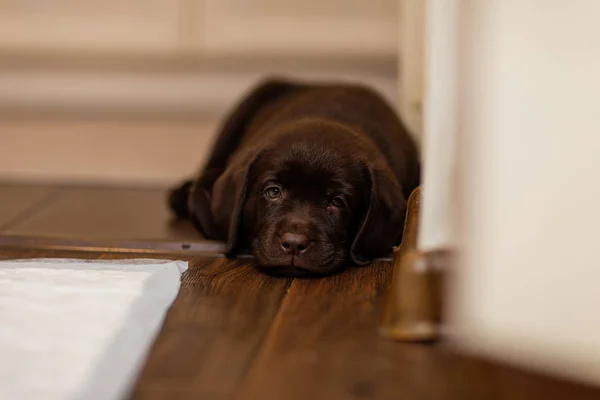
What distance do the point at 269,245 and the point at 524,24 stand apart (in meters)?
0.78

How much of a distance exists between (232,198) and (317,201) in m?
0.20

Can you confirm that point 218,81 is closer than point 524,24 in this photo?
No

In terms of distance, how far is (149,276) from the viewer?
4.99 ft

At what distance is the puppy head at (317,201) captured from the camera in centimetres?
172

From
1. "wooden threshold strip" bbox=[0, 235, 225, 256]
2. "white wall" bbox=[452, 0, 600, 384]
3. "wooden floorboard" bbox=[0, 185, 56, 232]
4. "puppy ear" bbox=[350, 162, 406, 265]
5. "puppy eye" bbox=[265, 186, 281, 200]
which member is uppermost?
"white wall" bbox=[452, 0, 600, 384]

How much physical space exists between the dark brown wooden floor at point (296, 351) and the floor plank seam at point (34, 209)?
260mm

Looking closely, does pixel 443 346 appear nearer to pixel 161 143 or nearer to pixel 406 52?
pixel 406 52

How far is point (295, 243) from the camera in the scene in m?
1.69

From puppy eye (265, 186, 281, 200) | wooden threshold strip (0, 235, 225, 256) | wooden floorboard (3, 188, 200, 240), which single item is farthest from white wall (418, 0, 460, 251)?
wooden floorboard (3, 188, 200, 240)

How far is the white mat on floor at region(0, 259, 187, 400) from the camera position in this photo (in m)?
1.17

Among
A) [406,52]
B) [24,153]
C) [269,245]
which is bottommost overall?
[24,153]

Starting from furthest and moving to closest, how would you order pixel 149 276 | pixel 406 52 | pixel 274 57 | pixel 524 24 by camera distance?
pixel 274 57
pixel 406 52
pixel 149 276
pixel 524 24

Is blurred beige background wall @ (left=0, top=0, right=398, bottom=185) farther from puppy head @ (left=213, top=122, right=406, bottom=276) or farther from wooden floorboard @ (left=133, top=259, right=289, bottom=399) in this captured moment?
wooden floorboard @ (left=133, top=259, right=289, bottom=399)

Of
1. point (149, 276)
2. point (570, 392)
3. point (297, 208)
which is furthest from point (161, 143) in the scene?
point (570, 392)
